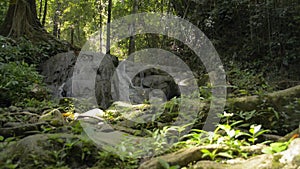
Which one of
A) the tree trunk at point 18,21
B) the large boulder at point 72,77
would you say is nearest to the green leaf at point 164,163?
the large boulder at point 72,77

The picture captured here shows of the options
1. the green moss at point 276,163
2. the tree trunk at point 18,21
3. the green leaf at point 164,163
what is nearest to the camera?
the green moss at point 276,163

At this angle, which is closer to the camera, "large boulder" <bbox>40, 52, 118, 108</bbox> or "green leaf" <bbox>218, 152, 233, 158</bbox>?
"green leaf" <bbox>218, 152, 233, 158</bbox>

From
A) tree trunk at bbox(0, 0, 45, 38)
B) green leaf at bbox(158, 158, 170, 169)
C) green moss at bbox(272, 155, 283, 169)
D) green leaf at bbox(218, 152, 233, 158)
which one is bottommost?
green leaf at bbox(158, 158, 170, 169)

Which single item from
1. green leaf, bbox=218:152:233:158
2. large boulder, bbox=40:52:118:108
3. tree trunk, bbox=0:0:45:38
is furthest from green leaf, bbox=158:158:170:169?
tree trunk, bbox=0:0:45:38

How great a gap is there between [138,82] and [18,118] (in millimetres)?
4733

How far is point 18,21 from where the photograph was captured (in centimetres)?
939

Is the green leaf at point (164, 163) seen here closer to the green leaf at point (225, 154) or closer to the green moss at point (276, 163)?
the green leaf at point (225, 154)

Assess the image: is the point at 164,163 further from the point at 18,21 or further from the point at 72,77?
the point at 18,21

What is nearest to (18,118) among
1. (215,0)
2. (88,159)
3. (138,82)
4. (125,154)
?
(88,159)

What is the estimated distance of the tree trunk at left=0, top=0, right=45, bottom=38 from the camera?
30.5 ft

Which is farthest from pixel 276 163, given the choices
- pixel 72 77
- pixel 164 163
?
pixel 72 77

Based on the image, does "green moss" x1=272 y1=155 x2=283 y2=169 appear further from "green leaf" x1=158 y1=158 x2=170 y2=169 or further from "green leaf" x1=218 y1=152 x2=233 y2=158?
"green leaf" x1=158 y1=158 x2=170 y2=169

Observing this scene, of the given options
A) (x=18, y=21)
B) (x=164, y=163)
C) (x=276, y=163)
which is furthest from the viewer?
(x=18, y=21)

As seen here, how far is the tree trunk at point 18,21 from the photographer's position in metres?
9.29
